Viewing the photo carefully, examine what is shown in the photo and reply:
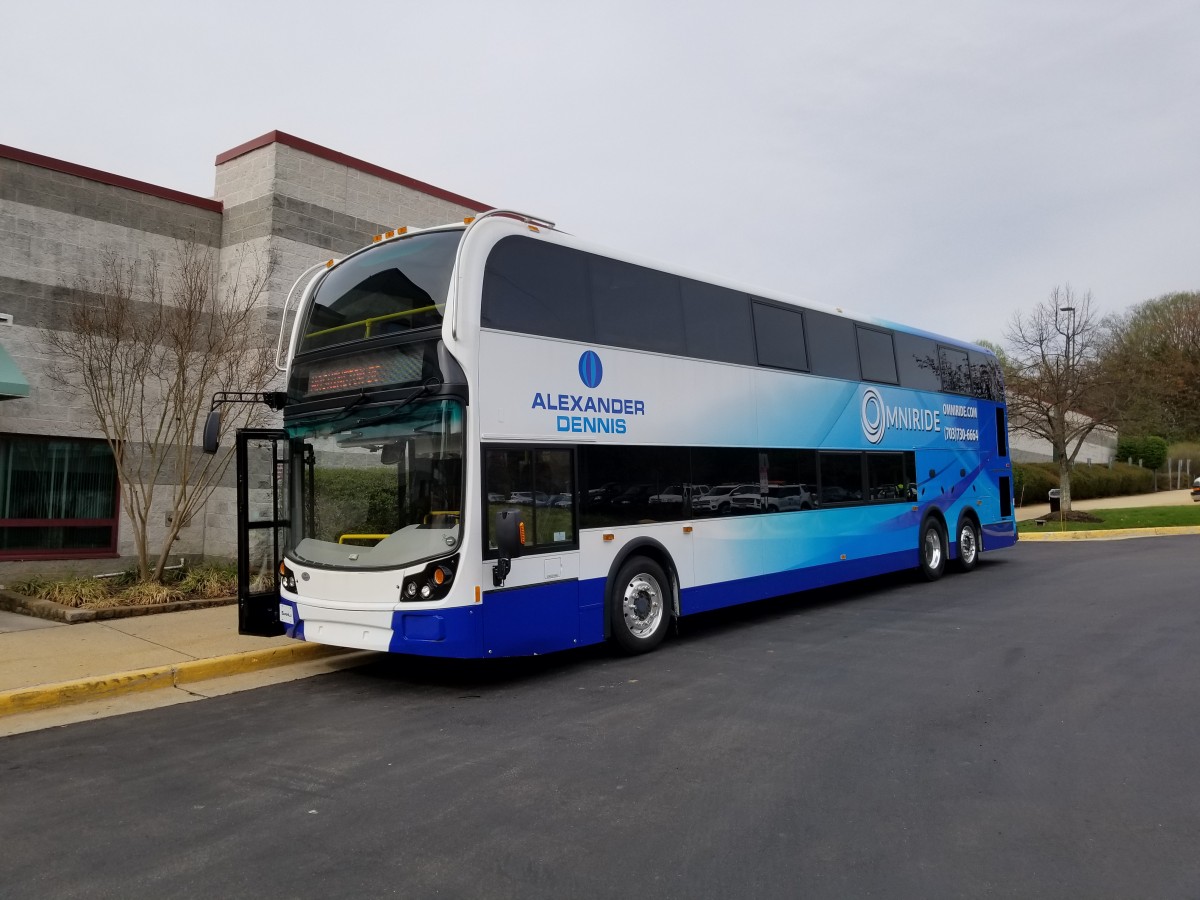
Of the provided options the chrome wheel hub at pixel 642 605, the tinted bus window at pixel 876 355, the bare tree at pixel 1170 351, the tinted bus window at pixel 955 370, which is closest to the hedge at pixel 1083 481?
the bare tree at pixel 1170 351

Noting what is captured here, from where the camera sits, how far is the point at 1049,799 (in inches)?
181

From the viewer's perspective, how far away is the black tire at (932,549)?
13.6 m

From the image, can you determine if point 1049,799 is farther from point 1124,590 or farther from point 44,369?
point 44,369

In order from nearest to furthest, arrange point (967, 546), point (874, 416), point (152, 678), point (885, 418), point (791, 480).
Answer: point (152, 678), point (791, 480), point (874, 416), point (885, 418), point (967, 546)

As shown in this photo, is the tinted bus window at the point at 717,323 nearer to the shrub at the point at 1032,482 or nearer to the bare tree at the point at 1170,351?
→ the shrub at the point at 1032,482

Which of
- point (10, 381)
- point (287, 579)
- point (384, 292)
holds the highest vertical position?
point (384, 292)

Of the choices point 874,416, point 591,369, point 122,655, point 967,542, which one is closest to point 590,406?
point 591,369

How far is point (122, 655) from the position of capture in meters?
8.00

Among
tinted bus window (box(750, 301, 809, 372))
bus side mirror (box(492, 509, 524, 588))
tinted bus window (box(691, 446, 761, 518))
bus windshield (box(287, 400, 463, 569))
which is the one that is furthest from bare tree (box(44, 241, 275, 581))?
→ tinted bus window (box(750, 301, 809, 372))

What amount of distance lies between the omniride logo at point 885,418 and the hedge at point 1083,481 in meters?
15.7

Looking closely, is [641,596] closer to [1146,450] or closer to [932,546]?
[932,546]

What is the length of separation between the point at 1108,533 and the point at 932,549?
35.4 feet

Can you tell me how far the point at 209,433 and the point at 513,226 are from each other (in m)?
3.32

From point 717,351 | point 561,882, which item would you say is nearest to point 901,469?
point 717,351
